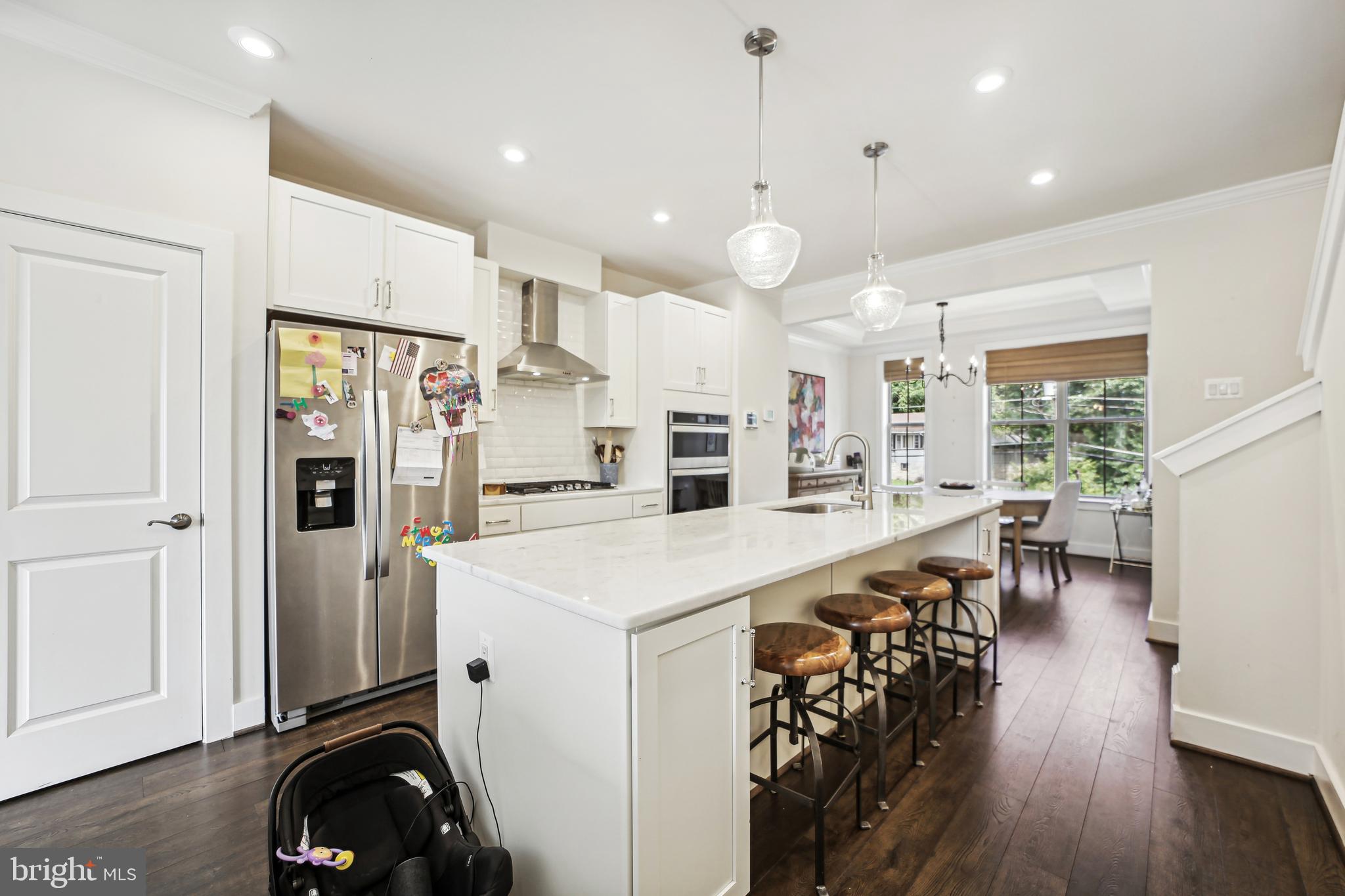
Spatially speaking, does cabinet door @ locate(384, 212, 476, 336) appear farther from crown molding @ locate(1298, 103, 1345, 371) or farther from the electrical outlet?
crown molding @ locate(1298, 103, 1345, 371)

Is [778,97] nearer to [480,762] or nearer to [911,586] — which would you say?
[911,586]

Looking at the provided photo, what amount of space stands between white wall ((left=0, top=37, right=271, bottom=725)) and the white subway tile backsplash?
4.90 ft

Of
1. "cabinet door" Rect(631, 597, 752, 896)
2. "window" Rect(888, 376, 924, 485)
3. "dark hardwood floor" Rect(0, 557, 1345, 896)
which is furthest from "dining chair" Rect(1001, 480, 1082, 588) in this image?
"cabinet door" Rect(631, 597, 752, 896)

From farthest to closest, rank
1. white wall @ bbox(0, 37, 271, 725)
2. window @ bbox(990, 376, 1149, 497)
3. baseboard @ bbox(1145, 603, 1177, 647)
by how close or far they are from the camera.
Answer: window @ bbox(990, 376, 1149, 497)
baseboard @ bbox(1145, 603, 1177, 647)
white wall @ bbox(0, 37, 271, 725)

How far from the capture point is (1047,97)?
7.45 ft

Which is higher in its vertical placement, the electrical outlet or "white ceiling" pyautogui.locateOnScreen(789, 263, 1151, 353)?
"white ceiling" pyautogui.locateOnScreen(789, 263, 1151, 353)

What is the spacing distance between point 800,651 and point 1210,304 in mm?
3417

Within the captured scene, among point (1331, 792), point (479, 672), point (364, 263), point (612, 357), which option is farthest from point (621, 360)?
point (1331, 792)

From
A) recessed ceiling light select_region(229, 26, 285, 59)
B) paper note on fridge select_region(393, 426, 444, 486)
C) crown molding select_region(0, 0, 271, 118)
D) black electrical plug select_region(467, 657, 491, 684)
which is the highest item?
recessed ceiling light select_region(229, 26, 285, 59)

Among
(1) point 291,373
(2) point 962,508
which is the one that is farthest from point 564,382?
(2) point 962,508

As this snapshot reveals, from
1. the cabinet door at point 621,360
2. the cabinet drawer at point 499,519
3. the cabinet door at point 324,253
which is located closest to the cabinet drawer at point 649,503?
the cabinet door at point 621,360

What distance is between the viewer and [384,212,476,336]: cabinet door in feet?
9.05

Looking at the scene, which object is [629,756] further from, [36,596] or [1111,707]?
[1111,707]

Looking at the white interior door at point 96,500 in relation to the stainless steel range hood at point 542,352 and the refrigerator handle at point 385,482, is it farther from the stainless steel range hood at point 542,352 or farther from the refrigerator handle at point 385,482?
the stainless steel range hood at point 542,352
